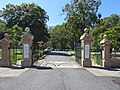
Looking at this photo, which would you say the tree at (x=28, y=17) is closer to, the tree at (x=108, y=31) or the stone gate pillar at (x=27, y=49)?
the tree at (x=108, y=31)

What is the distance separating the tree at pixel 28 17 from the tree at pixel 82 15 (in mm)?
9513

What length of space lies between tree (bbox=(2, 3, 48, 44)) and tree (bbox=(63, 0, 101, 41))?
9.51 metres

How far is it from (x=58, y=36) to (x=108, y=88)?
9042 cm

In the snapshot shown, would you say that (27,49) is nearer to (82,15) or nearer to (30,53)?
(30,53)

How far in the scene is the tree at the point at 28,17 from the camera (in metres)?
61.8

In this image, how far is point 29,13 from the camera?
63656 millimetres

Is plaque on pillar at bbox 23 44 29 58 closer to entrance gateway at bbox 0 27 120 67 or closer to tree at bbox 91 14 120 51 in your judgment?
entrance gateway at bbox 0 27 120 67

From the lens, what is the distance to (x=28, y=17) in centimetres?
6244

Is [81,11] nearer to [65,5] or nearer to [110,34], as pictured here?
[65,5]

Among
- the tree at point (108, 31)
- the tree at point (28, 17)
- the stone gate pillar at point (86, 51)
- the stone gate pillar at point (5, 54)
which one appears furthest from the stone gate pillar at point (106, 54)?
the tree at point (28, 17)

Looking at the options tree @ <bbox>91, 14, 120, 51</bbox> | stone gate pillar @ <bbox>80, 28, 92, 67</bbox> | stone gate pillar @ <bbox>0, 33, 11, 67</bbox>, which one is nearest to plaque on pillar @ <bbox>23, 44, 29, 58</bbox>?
stone gate pillar @ <bbox>0, 33, 11, 67</bbox>

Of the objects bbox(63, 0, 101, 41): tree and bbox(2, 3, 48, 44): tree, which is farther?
bbox(2, 3, 48, 44): tree

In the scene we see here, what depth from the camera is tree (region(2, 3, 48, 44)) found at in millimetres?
61844

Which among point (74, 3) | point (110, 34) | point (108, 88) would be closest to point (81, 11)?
point (74, 3)
